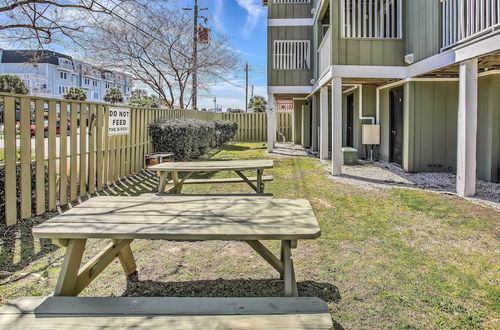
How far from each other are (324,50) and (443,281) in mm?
7595

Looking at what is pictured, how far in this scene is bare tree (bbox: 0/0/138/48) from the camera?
554cm

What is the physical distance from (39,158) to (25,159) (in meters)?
0.25

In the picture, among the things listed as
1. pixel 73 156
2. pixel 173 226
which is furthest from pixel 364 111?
pixel 173 226

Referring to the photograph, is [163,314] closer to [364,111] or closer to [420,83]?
[420,83]

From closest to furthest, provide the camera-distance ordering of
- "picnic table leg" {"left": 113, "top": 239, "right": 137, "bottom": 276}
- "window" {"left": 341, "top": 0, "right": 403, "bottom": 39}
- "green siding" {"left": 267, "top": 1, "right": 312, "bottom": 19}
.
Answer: "picnic table leg" {"left": 113, "top": 239, "right": 137, "bottom": 276} → "window" {"left": 341, "top": 0, "right": 403, "bottom": 39} → "green siding" {"left": 267, "top": 1, "right": 312, "bottom": 19}

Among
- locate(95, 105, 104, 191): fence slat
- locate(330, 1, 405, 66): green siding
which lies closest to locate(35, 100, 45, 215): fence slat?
locate(95, 105, 104, 191): fence slat

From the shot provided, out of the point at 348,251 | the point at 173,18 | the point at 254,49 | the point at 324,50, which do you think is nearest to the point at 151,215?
the point at 348,251

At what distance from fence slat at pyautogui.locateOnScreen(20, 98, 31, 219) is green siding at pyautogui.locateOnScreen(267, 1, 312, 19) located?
36.7 feet

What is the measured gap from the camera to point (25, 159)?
160 inches

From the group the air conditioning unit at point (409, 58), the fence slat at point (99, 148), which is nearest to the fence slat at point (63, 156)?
the fence slat at point (99, 148)

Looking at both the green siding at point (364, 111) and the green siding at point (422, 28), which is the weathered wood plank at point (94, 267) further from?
the green siding at point (364, 111)

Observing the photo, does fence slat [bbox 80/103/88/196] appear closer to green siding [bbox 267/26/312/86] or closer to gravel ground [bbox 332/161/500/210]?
gravel ground [bbox 332/161/500/210]

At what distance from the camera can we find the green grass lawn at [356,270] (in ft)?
7.63

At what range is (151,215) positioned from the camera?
2.26m
